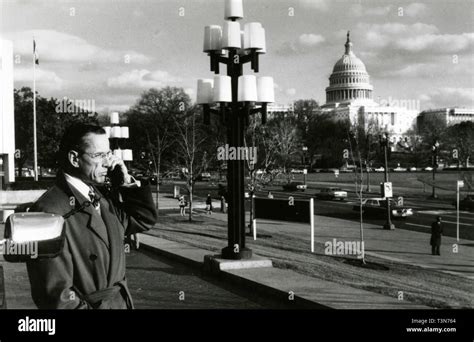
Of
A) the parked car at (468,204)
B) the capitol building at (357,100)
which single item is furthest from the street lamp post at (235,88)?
the capitol building at (357,100)

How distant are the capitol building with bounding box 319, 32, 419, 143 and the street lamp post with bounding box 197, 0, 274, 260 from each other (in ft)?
326

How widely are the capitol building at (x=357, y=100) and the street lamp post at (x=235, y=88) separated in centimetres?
9935

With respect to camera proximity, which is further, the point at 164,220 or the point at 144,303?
the point at 164,220

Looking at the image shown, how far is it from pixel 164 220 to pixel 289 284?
17654 mm

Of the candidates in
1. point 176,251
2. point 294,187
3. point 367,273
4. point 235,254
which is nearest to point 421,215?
point 294,187

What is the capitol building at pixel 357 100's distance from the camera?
110 metres

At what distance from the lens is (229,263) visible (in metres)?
9.46

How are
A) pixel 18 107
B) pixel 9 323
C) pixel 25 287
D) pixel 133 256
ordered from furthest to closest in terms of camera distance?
pixel 18 107, pixel 133 256, pixel 25 287, pixel 9 323

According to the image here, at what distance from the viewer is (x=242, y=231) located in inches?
408

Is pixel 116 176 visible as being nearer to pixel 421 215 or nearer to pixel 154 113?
pixel 421 215

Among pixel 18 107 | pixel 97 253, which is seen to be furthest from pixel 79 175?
pixel 18 107

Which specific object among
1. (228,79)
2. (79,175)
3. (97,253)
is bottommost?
(97,253)

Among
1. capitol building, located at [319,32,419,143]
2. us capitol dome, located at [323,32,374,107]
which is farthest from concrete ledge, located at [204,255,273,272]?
us capitol dome, located at [323,32,374,107]

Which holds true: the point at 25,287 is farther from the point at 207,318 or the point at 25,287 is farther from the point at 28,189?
the point at 28,189
